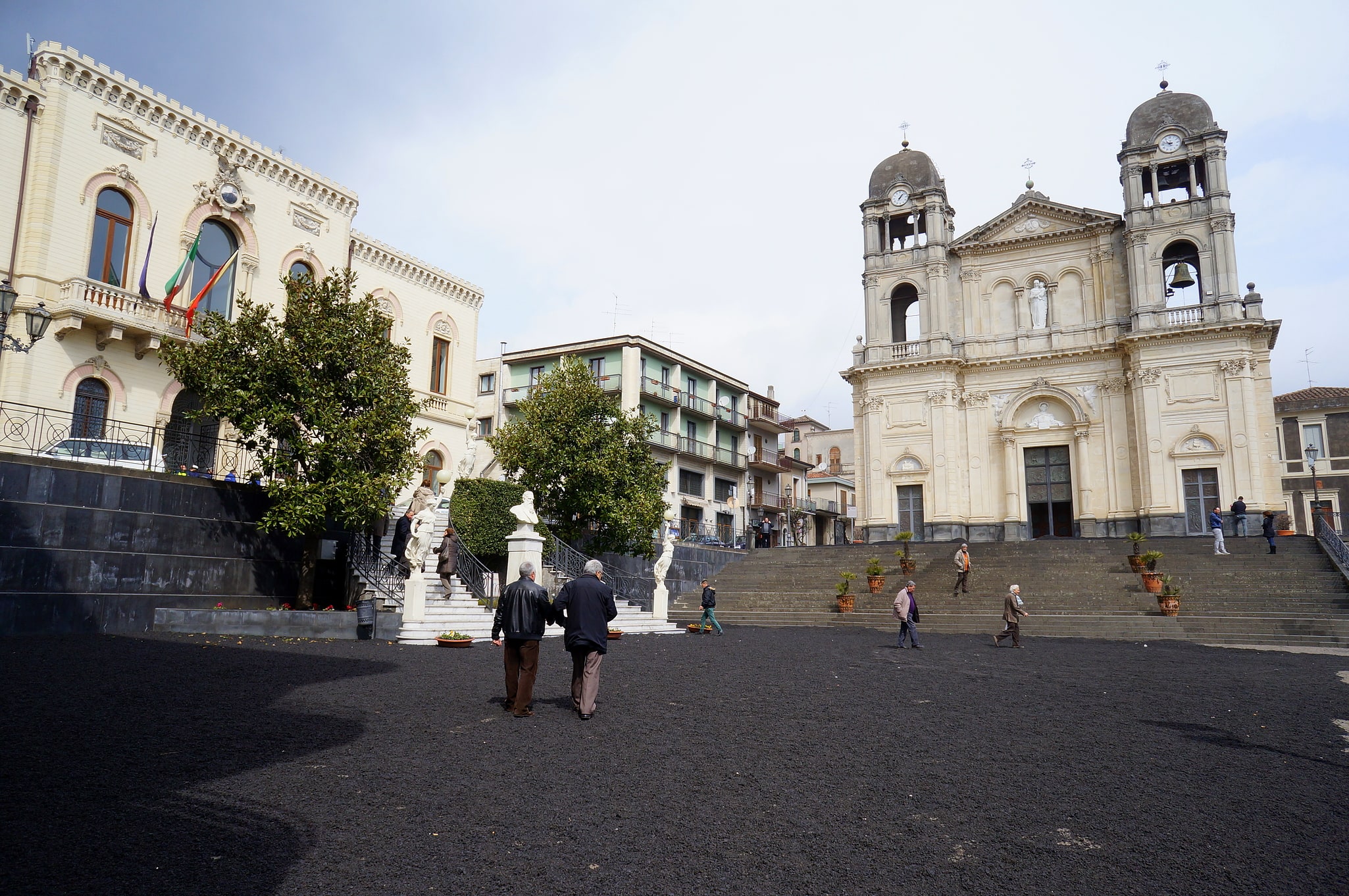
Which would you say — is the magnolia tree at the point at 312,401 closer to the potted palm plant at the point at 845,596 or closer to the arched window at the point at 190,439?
the arched window at the point at 190,439

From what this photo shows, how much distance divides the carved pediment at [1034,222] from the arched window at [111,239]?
97.2 ft

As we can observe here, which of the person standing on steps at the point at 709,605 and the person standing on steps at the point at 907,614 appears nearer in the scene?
the person standing on steps at the point at 907,614

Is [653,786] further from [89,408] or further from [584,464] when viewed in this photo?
[89,408]

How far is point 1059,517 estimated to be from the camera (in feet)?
110

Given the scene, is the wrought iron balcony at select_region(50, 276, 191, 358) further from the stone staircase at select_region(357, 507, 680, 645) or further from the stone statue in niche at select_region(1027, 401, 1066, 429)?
the stone statue in niche at select_region(1027, 401, 1066, 429)

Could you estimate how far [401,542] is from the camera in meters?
17.9

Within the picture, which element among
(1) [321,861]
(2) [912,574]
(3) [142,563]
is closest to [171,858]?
(1) [321,861]

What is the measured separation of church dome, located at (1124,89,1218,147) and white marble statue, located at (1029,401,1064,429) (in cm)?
1058

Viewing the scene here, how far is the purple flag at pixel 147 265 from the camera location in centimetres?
2064

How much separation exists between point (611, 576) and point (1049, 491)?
1914 cm

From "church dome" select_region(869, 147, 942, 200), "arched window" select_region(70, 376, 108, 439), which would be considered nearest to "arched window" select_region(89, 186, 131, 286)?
"arched window" select_region(70, 376, 108, 439)

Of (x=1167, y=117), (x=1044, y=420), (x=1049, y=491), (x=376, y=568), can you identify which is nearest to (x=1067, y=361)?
(x=1044, y=420)

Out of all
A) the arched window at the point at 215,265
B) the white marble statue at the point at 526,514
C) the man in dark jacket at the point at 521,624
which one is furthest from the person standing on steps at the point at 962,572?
the arched window at the point at 215,265

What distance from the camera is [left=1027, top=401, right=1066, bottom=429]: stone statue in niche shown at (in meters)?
33.5
